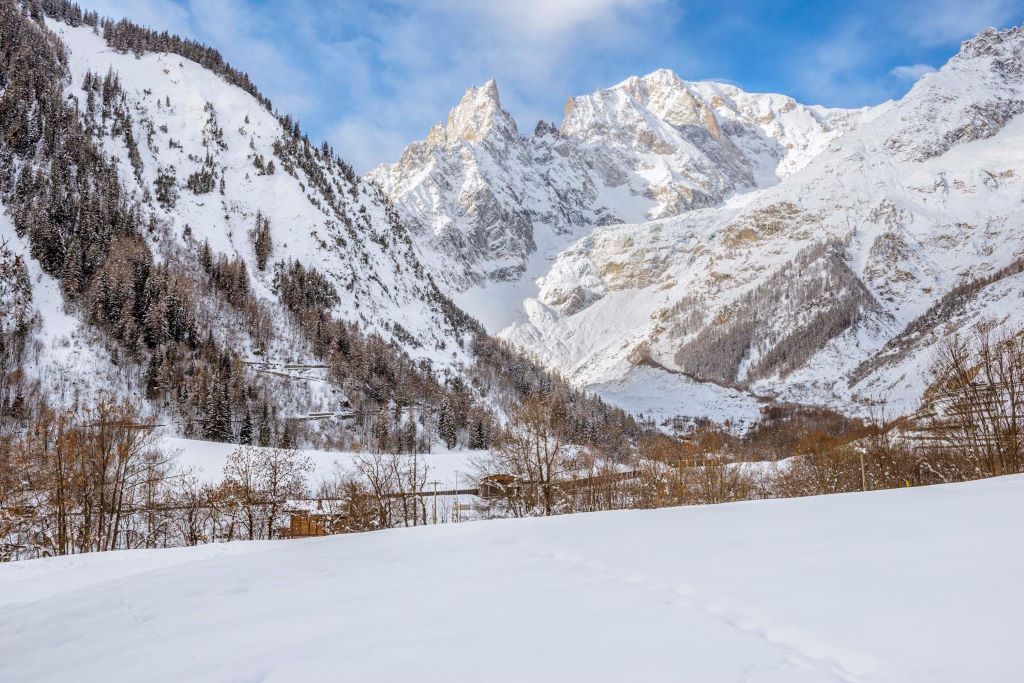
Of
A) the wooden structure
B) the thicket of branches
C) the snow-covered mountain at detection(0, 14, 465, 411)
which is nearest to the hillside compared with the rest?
the snow-covered mountain at detection(0, 14, 465, 411)

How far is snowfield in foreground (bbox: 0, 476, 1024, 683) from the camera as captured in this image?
465cm

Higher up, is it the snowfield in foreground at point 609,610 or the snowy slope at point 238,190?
the snowy slope at point 238,190

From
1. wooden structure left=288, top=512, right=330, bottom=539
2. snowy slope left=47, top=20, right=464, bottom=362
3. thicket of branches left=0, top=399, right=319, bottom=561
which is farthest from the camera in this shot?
snowy slope left=47, top=20, right=464, bottom=362

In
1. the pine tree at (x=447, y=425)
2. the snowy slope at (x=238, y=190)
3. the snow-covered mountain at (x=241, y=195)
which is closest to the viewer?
the pine tree at (x=447, y=425)

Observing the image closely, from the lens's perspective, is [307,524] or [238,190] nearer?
[307,524]

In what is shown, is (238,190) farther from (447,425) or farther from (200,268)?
(447,425)

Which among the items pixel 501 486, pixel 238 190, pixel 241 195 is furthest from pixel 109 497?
pixel 238 190

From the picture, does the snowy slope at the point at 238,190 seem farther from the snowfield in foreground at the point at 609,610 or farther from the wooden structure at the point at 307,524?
the snowfield in foreground at the point at 609,610

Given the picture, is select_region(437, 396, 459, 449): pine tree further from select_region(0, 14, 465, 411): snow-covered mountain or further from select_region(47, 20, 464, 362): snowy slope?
select_region(47, 20, 464, 362): snowy slope

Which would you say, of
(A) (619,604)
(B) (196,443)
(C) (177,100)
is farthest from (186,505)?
(C) (177,100)

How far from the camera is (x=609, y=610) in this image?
6238 mm

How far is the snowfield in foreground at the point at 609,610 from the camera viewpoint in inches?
183

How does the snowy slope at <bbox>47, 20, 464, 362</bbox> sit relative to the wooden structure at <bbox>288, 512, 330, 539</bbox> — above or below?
above

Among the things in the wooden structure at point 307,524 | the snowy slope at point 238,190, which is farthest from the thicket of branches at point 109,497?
the snowy slope at point 238,190
